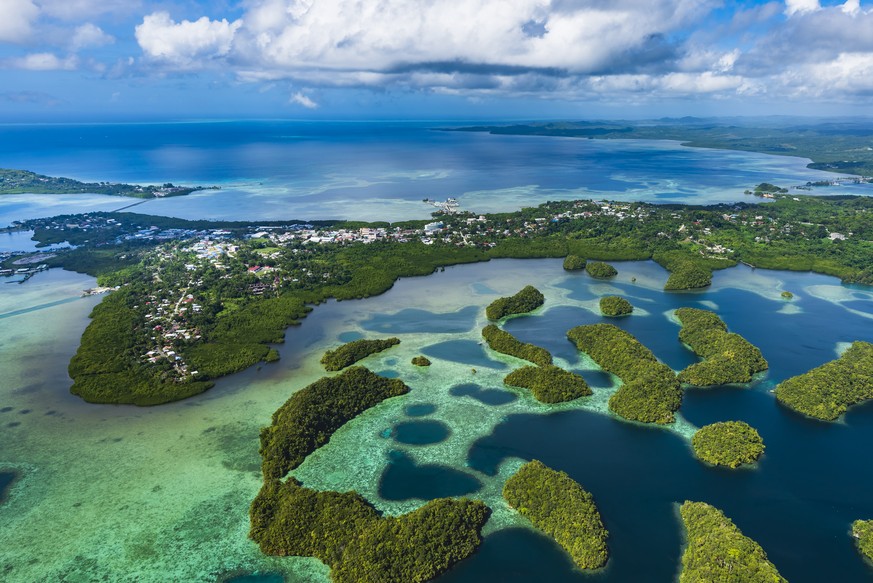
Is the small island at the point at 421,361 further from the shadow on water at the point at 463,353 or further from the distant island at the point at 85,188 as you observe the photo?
the distant island at the point at 85,188

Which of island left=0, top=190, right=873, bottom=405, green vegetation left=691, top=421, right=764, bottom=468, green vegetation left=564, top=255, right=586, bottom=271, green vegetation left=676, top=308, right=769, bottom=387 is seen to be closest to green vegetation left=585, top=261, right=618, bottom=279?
green vegetation left=564, top=255, right=586, bottom=271

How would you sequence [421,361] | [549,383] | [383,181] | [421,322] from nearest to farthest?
[549,383], [421,361], [421,322], [383,181]

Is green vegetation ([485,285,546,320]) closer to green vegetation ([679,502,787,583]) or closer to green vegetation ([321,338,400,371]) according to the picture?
green vegetation ([321,338,400,371])

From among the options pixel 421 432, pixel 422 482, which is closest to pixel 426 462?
pixel 422 482

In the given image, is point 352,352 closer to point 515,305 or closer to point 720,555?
point 515,305

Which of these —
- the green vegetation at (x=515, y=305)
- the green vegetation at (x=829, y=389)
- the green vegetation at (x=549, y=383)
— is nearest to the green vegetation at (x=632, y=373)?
the green vegetation at (x=549, y=383)

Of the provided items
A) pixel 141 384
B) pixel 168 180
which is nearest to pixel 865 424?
pixel 141 384
